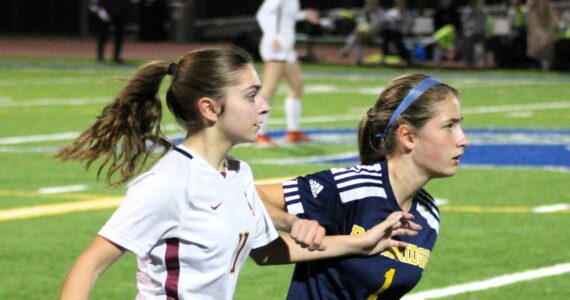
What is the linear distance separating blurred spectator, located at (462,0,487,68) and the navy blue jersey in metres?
32.4

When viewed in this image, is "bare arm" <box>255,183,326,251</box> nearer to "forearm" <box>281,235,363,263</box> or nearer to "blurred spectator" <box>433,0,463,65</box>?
"forearm" <box>281,235,363,263</box>

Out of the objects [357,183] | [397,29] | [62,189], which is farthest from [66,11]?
[357,183]

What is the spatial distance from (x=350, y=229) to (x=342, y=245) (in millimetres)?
234

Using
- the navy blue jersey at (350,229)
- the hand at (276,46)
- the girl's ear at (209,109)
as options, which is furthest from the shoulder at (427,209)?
the hand at (276,46)

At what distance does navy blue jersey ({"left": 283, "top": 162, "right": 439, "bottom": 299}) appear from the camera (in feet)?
18.6

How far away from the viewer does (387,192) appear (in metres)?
5.75

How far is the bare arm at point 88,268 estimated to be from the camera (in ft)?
14.9

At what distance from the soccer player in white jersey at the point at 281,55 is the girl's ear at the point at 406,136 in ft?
38.2

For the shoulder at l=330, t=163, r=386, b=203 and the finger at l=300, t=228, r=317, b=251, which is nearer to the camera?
the finger at l=300, t=228, r=317, b=251

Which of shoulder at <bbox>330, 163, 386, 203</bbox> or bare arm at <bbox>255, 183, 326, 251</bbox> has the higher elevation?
shoulder at <bbox>330, 163, 386, 203</bbox>

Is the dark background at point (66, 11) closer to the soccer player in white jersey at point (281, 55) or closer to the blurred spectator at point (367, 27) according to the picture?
the blurred spectator at point (367, 27)

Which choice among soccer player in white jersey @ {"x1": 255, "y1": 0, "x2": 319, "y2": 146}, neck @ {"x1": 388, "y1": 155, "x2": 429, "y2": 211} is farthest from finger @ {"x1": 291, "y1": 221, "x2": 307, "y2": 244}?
soccer player in white jersey @ {"x1": 255, "y1": 0, "x2": 319, "y2": 146}

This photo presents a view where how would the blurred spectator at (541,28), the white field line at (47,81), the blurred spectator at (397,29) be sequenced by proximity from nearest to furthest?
the white field line at (47,81), the blurred spectator at (541,28), the blurred spectator at (397,29)

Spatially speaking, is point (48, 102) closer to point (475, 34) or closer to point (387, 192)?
point (475, 34)
